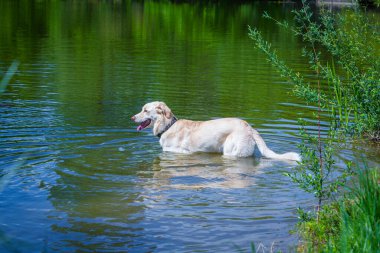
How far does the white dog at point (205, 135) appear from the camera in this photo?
12148 mm

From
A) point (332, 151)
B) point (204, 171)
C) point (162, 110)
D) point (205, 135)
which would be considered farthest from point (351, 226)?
point (162, 110)

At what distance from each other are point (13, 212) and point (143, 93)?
10.8 metres

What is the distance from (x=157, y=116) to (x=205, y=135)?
1.19 meters

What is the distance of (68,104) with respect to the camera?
1731 cm

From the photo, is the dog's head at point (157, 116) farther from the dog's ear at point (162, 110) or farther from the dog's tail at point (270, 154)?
the dog's tail at point (270, 154)

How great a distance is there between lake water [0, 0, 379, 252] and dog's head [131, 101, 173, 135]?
47 cm

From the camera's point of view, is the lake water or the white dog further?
the white dog

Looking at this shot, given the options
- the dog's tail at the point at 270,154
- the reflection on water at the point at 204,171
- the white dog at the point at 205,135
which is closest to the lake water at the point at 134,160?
the reflection on water at the point at 204,171

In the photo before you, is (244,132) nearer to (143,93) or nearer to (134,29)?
(143,93)

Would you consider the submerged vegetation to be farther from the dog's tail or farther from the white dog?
the white dog

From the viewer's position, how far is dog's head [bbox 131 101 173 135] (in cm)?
1320

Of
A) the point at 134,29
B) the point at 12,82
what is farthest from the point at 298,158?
the point at 134,29

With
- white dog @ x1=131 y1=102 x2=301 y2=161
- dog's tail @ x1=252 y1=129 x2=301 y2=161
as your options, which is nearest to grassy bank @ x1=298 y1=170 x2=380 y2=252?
dog's tail @ x1=252 y1=129 x2=301 y2=161

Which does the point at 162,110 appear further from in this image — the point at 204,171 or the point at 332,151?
the point at 332,151
